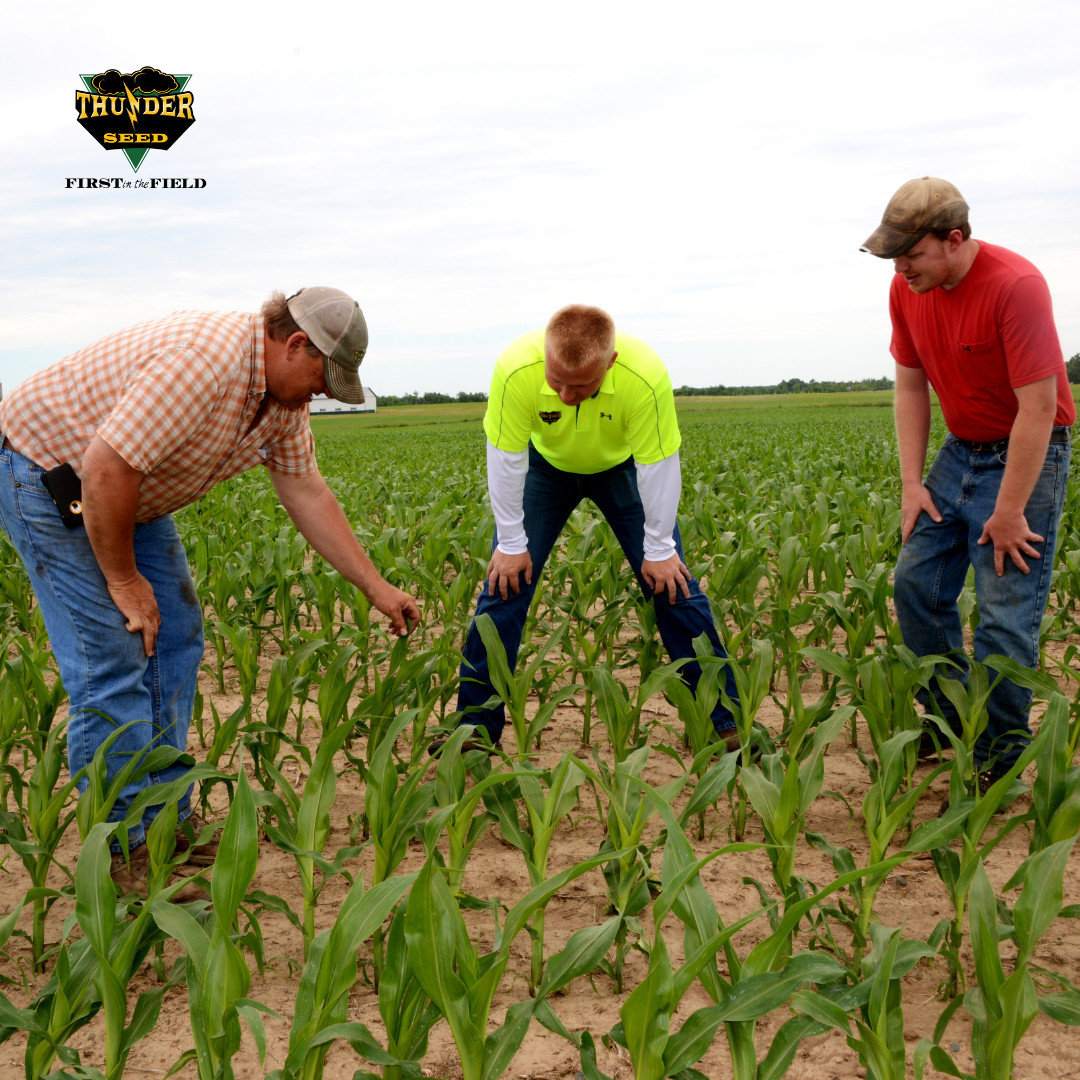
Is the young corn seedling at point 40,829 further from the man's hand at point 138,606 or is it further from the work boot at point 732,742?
the work boot at point 732,742

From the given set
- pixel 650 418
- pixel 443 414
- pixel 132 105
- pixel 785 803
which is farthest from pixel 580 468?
pixel 443 414

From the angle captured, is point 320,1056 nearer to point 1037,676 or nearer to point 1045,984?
point 1045,984

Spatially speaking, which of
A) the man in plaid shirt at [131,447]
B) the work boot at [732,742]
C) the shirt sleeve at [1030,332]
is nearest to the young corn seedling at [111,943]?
the man in plaid shirt at [131,447]

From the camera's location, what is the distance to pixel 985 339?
3.00m

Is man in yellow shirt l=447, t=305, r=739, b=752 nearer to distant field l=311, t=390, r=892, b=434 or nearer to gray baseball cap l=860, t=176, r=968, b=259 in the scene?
gray baseball cap l=860, t=176, r=968, b=259

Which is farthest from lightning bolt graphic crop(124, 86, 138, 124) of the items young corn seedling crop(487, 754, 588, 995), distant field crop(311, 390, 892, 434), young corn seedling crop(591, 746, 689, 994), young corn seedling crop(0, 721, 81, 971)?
distant field crop(311, 390, 892, 434)

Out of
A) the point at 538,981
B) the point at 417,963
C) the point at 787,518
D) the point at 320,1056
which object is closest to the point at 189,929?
the point at 320,1056

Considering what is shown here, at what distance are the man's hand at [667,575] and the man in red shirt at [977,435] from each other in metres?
0.80

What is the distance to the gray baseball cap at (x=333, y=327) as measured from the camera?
2.62 meters

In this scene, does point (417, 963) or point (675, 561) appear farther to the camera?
point (675, 561)

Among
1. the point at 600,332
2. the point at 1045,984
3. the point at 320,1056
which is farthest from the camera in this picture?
the point at 600,332

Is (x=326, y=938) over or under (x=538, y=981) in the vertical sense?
over

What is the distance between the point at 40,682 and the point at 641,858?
2.12 m

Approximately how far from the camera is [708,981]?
5.58 ft
